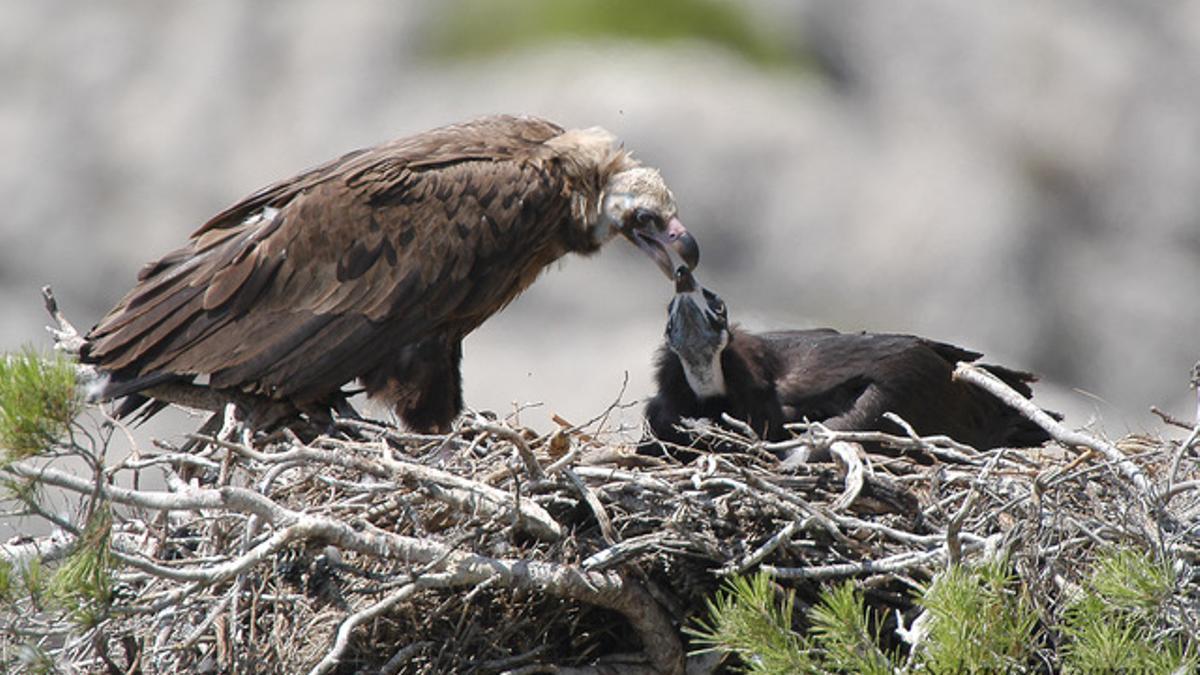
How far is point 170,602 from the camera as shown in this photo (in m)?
3.69

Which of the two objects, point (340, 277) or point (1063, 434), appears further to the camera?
point (340, 277)

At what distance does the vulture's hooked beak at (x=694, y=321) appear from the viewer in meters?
5.46

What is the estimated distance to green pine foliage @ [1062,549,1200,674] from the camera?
10.7ft

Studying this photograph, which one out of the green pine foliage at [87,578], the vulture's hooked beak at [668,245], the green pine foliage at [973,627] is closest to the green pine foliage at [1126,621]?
the green pine foliage at [973,627]

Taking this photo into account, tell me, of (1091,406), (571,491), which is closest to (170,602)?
(571,491)

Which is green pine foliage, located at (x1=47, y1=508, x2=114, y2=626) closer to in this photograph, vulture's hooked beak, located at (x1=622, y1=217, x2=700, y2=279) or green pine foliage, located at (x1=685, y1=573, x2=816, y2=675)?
green pine foliage, located at (x1=685, y1=573, x2=816, y2=675)

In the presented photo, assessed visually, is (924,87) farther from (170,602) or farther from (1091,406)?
(170,602)

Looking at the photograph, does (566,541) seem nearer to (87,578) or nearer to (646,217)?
(87,578)

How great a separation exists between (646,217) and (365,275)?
88 cm

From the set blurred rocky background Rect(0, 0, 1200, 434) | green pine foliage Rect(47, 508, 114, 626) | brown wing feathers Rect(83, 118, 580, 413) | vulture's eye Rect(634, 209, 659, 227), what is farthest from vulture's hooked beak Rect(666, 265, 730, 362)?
blurred rocky background Rect(0, 0, 1200, 434)

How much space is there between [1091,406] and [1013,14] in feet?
10.2

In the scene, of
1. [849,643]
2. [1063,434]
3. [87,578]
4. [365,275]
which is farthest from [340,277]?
[849,643]

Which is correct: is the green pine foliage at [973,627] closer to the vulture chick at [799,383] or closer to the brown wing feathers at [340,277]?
the vulture chick at [799,383]

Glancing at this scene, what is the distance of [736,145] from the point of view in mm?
11070
